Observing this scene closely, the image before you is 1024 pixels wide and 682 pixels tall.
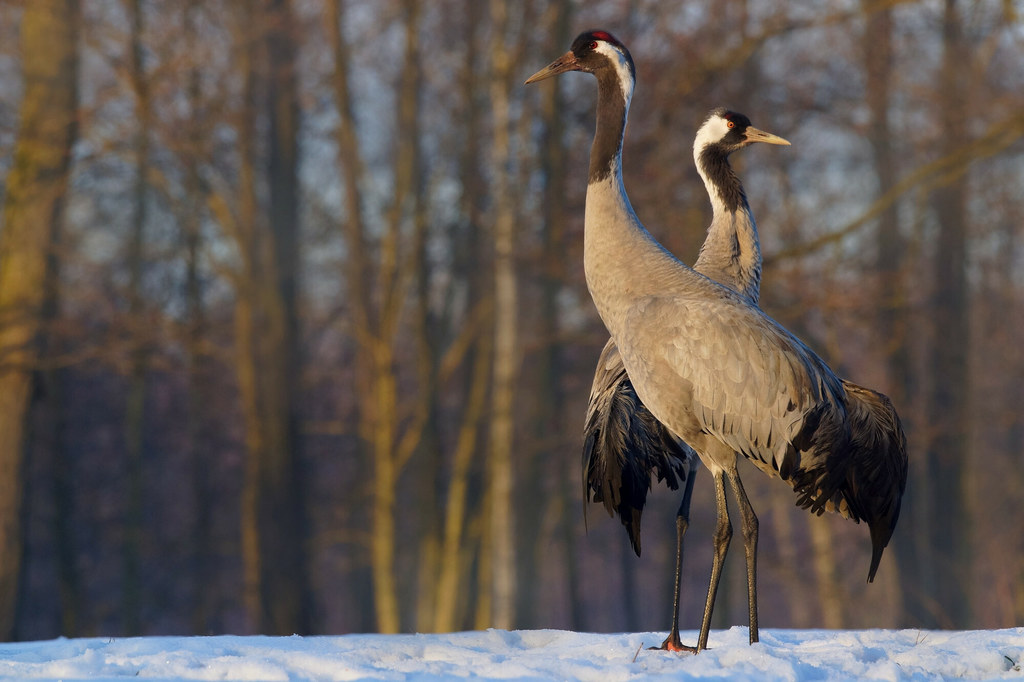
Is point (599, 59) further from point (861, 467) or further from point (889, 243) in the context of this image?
point (889, 243)

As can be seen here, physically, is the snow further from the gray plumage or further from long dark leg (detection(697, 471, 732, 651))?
the gray plumage

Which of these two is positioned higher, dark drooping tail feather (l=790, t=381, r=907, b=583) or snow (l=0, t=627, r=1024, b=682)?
dark drooping tail feather (l=790, t=381, r=907, b=583)

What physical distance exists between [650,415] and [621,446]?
0.22 m

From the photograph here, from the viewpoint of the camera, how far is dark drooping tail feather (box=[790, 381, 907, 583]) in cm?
538

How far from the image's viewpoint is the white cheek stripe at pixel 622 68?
5.93 meters

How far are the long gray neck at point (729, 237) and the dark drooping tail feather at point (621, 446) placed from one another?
74 centimetres

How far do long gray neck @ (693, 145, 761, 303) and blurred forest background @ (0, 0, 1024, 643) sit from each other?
4.96 m

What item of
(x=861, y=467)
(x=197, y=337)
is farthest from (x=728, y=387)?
(x=197, y=337)

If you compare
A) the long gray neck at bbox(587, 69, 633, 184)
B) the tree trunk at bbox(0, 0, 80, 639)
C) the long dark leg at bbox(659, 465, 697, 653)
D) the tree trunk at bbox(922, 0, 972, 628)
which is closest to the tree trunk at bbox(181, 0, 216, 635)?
the tree trunk at bbox(0, 0, 80, 639)

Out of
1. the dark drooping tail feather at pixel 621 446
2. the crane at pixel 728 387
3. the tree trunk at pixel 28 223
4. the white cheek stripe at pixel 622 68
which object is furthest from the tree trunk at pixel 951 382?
the white cheek stripe at pixel 622 68

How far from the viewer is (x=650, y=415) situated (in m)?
6.16

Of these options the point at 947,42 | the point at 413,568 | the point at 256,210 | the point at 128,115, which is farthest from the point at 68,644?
the point at 413,568

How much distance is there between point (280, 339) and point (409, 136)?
3.27 meters

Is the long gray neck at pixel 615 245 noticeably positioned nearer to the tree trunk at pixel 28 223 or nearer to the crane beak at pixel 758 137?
the crane beak at pixel 758 137
